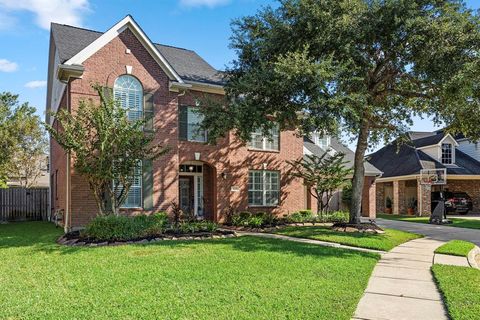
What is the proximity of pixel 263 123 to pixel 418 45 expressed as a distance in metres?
5.65

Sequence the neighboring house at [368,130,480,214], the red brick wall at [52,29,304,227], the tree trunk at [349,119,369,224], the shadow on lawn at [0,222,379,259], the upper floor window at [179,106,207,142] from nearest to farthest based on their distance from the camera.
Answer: the shadow on lawn at [0,222,379,259], the red brick wall at [52,29,304,227], the tree trunk at [349,119,369,224], the upper floor window at [179,106,207,142], the neighboring house at [368,130,480,214]

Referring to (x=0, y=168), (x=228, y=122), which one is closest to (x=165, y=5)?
(x=228, y=122)

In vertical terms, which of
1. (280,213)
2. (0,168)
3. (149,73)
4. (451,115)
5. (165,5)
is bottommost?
(280,213)

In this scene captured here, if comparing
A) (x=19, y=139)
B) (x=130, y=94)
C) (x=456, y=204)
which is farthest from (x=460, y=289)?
(x=19, y=139)

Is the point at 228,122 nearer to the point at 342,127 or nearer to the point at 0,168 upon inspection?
the point at 342,127

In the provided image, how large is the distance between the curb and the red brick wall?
271 inches

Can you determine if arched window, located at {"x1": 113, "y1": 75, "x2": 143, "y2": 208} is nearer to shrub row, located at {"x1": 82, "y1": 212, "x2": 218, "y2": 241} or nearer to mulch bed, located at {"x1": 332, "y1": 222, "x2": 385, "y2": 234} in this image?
shrub row, located at {"x1": 82, "y1": 212, "x2": 218, "y2": 241}

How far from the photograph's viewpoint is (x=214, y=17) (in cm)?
1543

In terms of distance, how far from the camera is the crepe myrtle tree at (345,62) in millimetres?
12727

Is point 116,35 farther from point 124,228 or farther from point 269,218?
point 269,218

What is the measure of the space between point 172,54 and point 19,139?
16.4 metres

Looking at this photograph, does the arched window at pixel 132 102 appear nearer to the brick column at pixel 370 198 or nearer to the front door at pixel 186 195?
the front door at pixel 186 195

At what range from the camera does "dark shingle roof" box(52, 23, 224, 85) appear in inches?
631

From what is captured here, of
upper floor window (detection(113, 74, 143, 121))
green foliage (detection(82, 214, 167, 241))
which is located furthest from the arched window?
green foliage (detection(82, 214, 167, 241))
